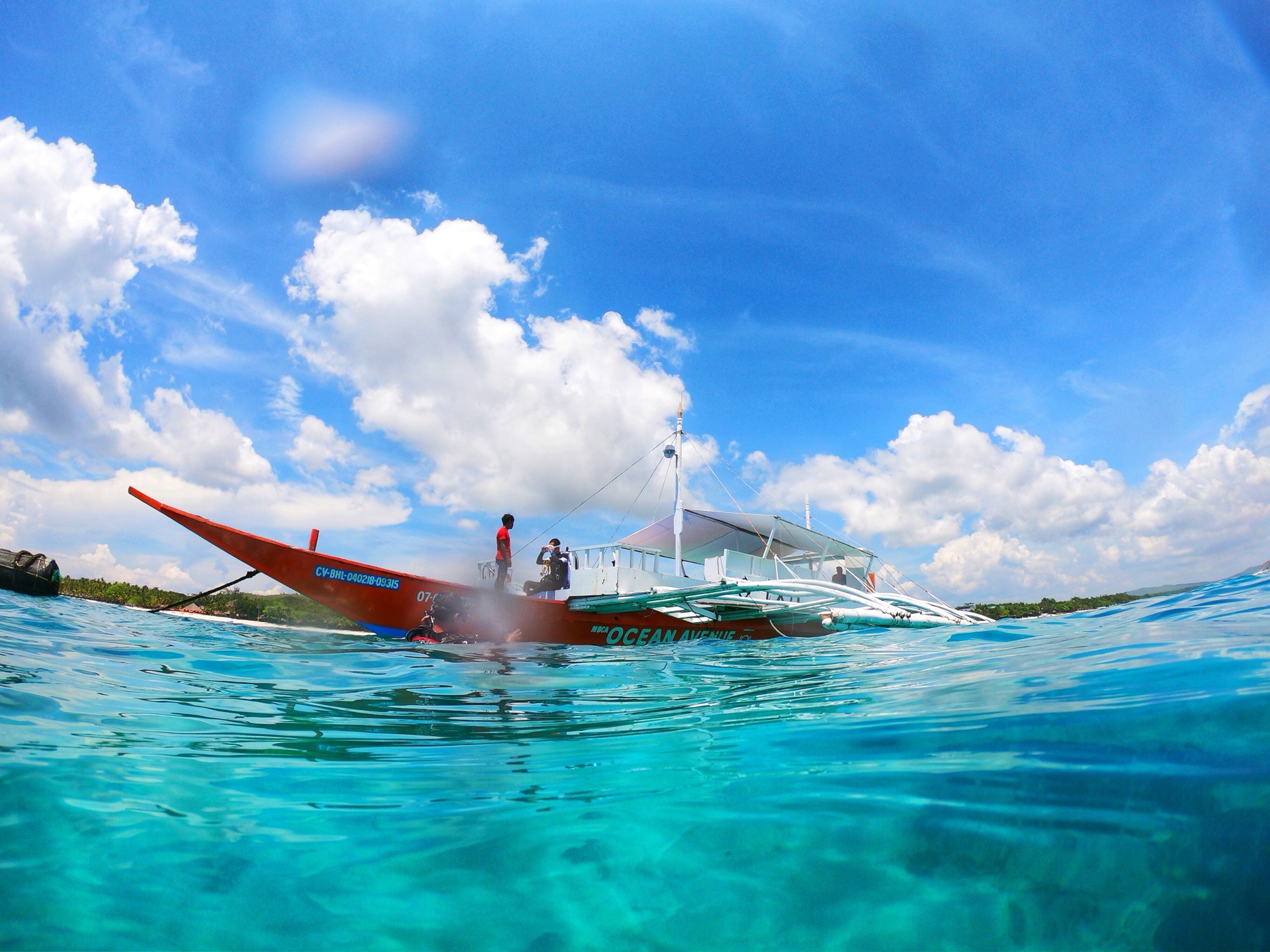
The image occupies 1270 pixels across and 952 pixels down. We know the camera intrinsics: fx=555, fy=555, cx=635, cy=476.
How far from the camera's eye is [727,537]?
1750cm

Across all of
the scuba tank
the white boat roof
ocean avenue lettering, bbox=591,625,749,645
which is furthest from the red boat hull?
the white boat roof

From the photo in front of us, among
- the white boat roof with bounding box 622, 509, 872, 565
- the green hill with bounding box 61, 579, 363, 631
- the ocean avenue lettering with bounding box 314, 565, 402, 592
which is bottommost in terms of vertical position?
the green hill with bounding box 61, 579, 363, 631

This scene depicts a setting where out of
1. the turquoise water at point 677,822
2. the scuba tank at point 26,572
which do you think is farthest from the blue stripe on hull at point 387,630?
the scuba tank at point 26,572

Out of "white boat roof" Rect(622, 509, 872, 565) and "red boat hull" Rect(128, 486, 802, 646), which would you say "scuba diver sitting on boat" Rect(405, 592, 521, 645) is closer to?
"red boat hull" Rect(128, 486, 802, 646)

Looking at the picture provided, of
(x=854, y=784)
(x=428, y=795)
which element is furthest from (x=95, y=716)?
(x=854, y=784)

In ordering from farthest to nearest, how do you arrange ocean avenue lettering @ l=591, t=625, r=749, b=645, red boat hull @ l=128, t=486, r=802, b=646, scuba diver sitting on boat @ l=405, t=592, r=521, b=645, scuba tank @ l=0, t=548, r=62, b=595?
scuba tank @ l=0, t=548, r=62, b=595 < ocean avenue lettering @ l=591, t=625, r=749, b=645 < red boat hull @ l=128, t=486, r=802, b=646 < scuba diver sitting on boat @ l=405, t=592, r=521, b=645

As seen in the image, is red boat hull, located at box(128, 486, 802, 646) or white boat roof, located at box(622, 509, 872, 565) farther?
A: white boat roof, located at box(622, 509, 872, 565)

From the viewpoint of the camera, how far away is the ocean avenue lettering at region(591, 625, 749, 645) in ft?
33.5

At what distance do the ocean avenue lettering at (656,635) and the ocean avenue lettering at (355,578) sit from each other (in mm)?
3484

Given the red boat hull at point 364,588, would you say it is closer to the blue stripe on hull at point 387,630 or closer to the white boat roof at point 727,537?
the blue stripe on hull at point 387,630

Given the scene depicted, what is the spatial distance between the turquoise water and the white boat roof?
1369cm

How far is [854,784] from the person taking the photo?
5.75 ft

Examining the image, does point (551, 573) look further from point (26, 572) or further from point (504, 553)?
point (26, 572)

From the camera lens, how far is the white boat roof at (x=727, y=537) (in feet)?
54.7
